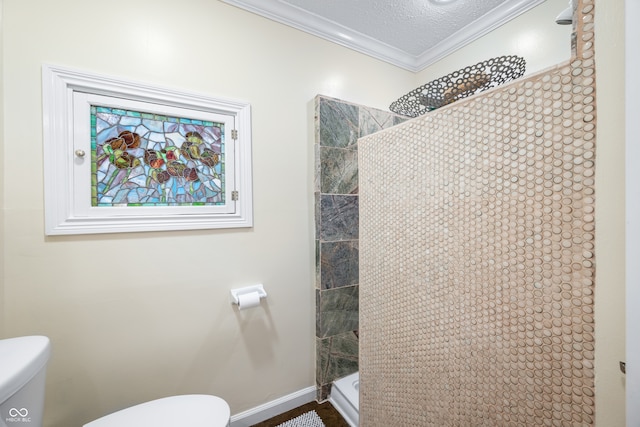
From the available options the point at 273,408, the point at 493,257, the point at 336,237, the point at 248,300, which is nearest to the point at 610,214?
the point at 493,257

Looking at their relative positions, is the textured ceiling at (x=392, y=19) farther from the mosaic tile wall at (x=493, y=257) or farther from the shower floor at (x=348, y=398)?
the shower floor at (x=348, y=398)

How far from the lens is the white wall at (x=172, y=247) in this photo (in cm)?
97

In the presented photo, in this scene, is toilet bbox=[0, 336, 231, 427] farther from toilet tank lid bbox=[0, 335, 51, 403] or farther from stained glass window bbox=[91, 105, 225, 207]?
stained glass window bbox=[91, 105, 225, 207]

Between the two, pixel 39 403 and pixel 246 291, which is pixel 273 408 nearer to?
pixel 246 291

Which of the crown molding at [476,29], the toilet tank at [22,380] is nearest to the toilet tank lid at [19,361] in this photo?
the toilet tank at [22,380]

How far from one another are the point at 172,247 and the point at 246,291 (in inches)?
17.9

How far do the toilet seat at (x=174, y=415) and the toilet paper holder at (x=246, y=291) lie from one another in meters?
0.44

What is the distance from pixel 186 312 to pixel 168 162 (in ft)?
2.57

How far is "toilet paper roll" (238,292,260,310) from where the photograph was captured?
4.21 ft

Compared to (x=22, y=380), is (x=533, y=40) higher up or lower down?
higher up

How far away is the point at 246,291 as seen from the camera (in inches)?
53.7

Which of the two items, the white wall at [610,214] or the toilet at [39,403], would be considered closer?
the white wall at [610,214]

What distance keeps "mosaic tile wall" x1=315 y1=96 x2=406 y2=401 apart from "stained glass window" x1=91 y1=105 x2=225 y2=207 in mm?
627

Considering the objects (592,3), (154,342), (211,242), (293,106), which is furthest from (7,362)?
(592,3)
